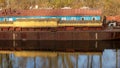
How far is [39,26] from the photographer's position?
41.1 meters

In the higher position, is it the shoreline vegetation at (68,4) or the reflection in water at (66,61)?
the shoreline vegetation at (68,4)

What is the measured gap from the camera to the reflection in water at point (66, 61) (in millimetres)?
23531

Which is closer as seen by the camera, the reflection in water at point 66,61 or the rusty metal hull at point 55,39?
the reflection in water at point 66,61

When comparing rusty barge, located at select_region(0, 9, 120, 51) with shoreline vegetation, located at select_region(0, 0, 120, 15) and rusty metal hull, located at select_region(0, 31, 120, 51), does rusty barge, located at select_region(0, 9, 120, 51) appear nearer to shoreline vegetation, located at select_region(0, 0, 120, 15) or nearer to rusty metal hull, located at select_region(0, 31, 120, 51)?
rusty metal hull, located at select_region(0, 31, 120, 51)

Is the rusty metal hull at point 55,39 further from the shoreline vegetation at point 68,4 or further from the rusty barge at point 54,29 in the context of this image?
the shoreline vegetation at point 68,4

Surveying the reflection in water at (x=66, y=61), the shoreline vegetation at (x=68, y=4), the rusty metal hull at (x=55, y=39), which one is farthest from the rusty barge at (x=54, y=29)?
the shoreline vegetation at (x=68, y=4)

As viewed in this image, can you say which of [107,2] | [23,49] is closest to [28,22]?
[23,49]

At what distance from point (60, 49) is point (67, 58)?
5.33 metres

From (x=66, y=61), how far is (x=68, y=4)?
42.4 m

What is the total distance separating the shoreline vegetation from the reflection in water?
3192 centimetres

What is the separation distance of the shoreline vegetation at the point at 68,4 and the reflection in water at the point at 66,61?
31925mm

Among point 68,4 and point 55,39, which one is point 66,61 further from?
point 68,4

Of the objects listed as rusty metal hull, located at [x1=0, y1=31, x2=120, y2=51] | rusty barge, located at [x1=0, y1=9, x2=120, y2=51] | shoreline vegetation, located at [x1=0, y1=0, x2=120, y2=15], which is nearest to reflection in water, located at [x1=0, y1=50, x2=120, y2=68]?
rusty metal hull, located at [x1=0, y1=31, x2=120, y2=51]

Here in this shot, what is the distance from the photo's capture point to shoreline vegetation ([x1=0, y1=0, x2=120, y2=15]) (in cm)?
6147
